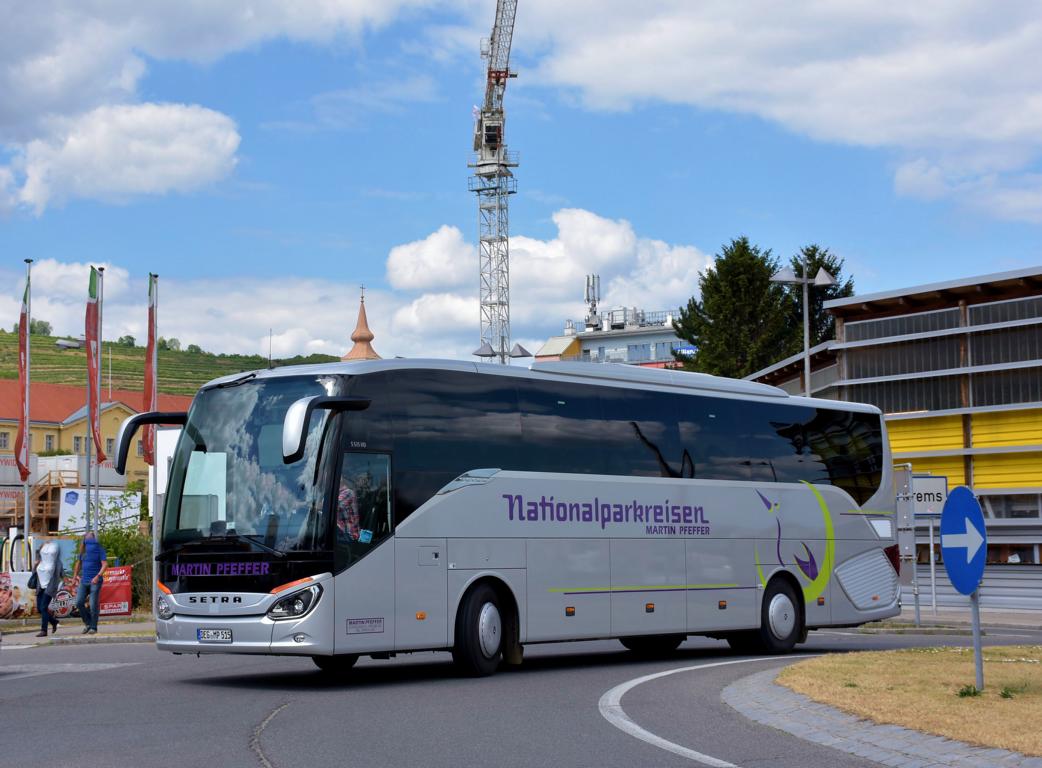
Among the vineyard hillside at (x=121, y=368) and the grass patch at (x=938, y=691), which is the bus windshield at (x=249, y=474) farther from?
the vineyard hillside at (x=121, y=368)

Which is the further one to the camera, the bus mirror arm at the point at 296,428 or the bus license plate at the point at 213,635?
the bus license plate at the point at 213,635

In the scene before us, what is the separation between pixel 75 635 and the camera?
26000 mm

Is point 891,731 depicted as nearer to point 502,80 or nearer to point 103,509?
point 103,509

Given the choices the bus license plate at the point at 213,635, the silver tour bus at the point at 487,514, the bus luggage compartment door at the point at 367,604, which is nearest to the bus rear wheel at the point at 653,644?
the silver tour bus at the point at 487,514

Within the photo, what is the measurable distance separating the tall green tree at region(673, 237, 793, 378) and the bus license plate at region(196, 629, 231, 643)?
196 feet

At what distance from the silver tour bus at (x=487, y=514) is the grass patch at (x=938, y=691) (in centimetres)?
320

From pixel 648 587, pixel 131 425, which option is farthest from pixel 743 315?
pixel 131 425

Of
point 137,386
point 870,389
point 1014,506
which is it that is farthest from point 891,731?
point 137,386

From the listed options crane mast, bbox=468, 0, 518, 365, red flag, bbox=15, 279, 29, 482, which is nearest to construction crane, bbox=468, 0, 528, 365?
crane mast, bbox=468, 0, 518, 365

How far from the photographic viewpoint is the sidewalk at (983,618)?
30047 mm

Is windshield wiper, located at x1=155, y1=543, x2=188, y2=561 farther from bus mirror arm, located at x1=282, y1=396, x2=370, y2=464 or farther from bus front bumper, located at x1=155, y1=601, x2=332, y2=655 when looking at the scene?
bus mirror arm, located at x1=282, y1=396, x2=370, y2=464

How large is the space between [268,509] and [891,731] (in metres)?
7.08

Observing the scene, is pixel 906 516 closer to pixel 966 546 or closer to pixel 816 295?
pixel 966 546

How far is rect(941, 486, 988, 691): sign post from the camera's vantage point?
11930mm
